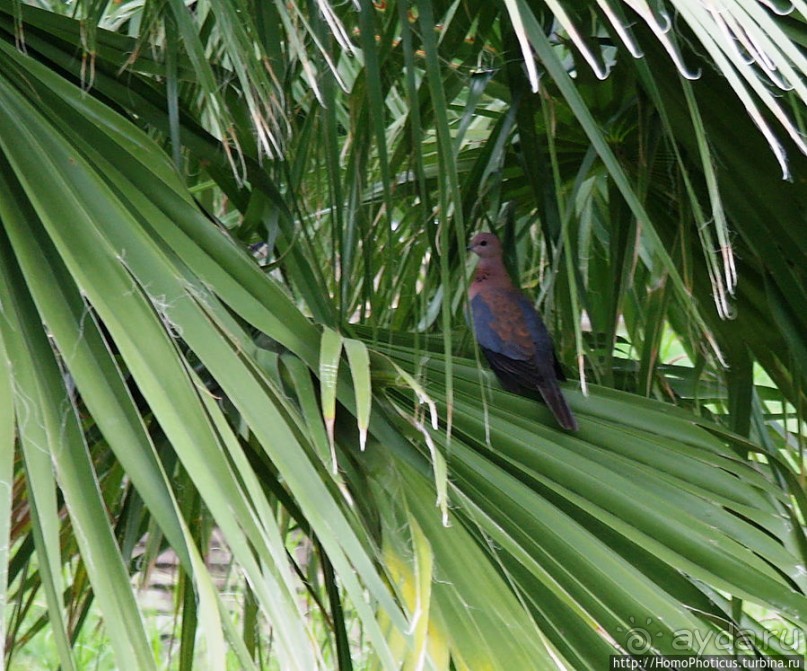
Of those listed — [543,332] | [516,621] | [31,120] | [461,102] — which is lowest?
[516,621]

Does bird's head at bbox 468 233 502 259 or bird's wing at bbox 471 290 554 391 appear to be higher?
bird's head at bbox 468 233 502 259

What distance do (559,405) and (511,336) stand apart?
0.60 m

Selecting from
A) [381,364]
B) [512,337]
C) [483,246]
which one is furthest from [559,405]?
[483,246]

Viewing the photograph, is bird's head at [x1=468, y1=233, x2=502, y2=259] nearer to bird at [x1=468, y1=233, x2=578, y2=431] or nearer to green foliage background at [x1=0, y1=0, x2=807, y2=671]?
bird at [x1=468, y1=233, x2=578, y2=431]

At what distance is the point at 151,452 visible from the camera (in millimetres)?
900

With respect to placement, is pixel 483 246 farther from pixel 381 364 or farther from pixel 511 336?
pixel 381 364

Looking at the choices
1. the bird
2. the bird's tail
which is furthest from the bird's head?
the bird's tail

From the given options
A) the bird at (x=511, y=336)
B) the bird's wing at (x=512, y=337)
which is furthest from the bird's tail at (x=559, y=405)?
the bird's wing at (x=512, y=337)

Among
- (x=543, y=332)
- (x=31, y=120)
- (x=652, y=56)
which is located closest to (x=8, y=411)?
(x=31, y=120)

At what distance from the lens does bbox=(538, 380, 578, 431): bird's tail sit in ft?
4.27

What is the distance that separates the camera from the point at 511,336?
1.96m

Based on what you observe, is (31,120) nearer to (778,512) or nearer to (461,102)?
(778,512)

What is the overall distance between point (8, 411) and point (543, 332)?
1.26 meters

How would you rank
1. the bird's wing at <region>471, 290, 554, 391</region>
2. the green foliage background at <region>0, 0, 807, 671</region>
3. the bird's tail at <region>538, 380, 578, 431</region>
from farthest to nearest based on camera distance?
the bird's wing at <region>471, 290, 554, 391</region> < the bird's tail at <region>538, 380, 578, 431</region> < the green foliage background at <region>0, 0, 807, 671</region>
